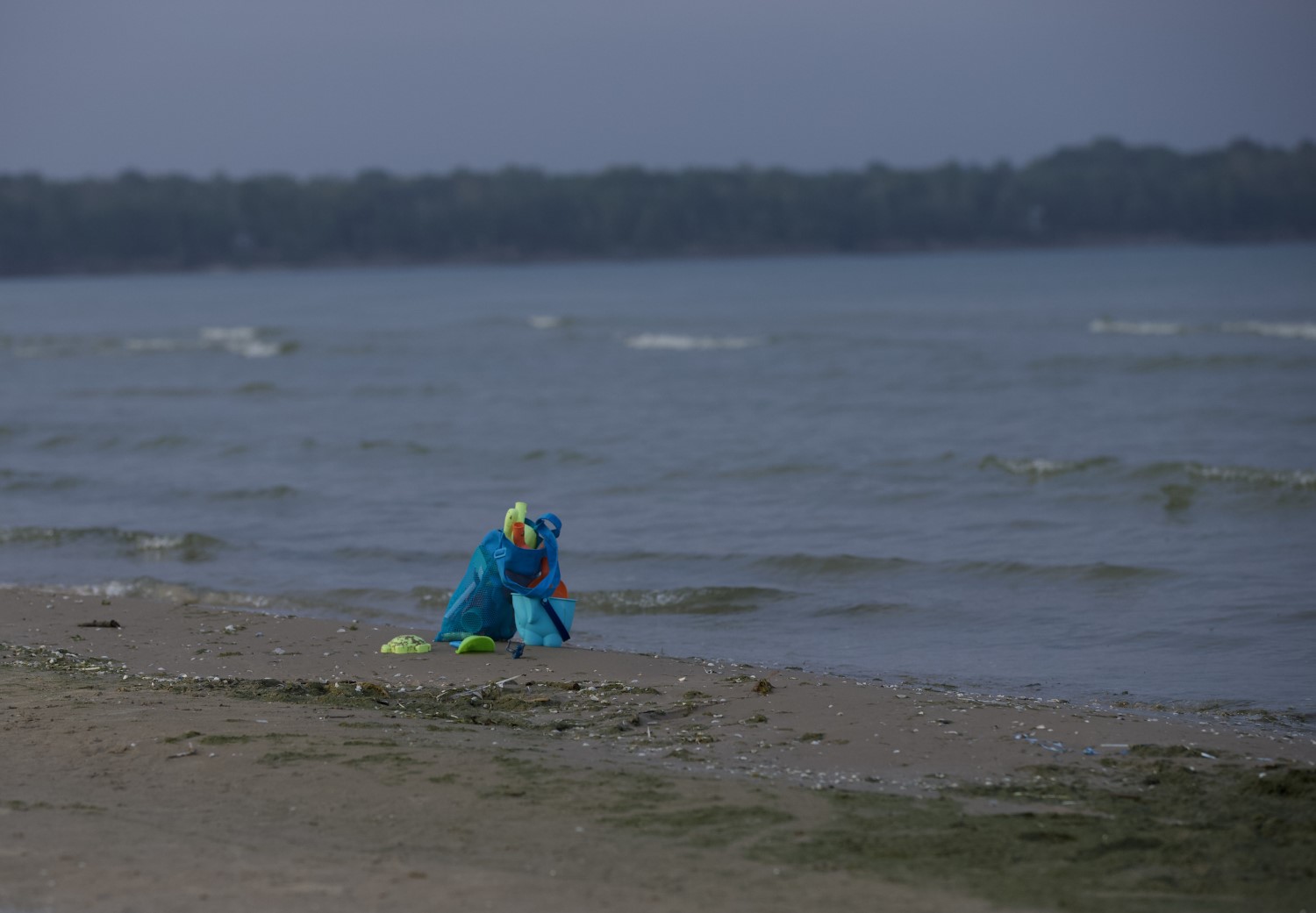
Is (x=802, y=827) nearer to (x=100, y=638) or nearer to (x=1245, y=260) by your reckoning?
(x=100, y=638)

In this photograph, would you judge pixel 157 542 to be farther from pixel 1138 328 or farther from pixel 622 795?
pixel 1138 328

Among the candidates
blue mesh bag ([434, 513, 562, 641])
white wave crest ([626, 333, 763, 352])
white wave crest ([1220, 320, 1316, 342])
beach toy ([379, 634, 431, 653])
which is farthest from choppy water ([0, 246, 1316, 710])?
beach toy ([379, 634, 431, 653])

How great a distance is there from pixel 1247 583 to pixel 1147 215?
133 meters

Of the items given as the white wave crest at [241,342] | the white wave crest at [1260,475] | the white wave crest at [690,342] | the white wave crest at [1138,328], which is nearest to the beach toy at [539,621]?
the white wave crest at [1260,475]

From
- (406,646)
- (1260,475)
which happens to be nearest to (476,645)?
(406,646)

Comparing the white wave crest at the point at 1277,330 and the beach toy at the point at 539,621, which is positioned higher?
the white wave crest at the point at 1277,330

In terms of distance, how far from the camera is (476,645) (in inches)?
336

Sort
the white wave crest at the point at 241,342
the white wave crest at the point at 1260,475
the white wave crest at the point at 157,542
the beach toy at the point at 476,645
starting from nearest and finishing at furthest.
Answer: the beach toy at the point at 476,645, the white wave crest at the point at 157,542, the white wave crest at the point at 1260,475, the white wave crest at the point at 241,342

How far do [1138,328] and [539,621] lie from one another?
3311 centimetres

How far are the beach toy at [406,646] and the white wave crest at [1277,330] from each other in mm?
29621

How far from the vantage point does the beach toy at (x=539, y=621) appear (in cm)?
870

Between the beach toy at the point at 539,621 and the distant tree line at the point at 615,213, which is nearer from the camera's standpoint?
the beach toy at the point at 539,621

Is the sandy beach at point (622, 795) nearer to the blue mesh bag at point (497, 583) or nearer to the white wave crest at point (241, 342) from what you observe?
the blue mesh bag at point (497, 583)

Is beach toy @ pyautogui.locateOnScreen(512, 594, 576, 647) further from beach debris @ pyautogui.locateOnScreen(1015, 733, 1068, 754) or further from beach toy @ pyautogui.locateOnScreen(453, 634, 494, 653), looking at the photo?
beach debris @ pyautogui.locateOnScreen(1015, 733, 1068, 754)
